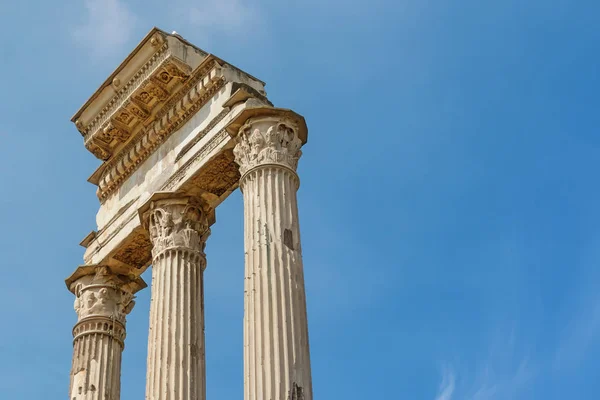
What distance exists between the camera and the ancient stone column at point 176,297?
2031cm

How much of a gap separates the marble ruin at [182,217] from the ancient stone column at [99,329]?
3cm

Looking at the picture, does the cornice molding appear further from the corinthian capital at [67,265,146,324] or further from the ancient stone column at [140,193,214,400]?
the corinthian capital at [67,265,146,324]

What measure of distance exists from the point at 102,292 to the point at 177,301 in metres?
3.41

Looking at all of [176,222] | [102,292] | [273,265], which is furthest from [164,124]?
[273,265]

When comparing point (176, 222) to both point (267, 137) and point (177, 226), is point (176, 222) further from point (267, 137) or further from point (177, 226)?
point (267, 137)

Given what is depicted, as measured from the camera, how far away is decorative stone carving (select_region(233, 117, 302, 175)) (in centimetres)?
2036

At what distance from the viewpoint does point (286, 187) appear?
20.0m

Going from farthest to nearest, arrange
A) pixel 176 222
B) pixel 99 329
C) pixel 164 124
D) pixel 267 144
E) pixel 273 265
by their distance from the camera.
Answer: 1. pixel 164 124
2. pixel 99 329
3. pixel 176 222
4. pixel 267 144
5. pixel 273 265

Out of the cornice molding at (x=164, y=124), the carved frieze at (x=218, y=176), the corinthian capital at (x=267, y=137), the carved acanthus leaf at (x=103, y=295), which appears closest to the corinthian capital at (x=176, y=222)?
the carved frieze at (x=218, y=176)

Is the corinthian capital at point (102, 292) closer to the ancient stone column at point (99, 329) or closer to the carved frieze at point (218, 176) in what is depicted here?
the ancient stone column at point (99, 329)

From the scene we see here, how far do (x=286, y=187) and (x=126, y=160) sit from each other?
20.1 feet

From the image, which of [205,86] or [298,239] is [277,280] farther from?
[205,86]

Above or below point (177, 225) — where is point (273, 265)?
below

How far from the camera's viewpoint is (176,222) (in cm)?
2231
